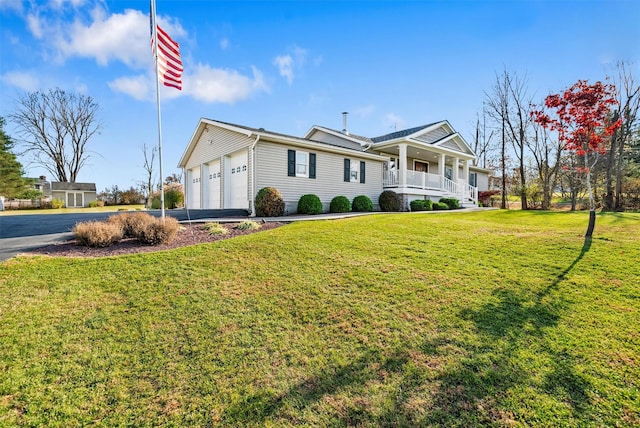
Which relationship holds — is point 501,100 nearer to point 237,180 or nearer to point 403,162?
point 403,162

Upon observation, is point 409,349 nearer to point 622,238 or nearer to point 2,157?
point 622,238

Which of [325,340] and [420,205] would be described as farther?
[420,205]

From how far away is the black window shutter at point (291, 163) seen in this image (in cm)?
1349

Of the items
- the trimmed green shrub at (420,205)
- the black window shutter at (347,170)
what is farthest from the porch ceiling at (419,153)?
the black window shutter at (347,170)

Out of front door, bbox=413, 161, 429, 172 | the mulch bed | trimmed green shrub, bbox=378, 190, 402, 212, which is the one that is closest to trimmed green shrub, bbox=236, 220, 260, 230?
the mulch bed

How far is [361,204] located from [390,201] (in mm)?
2142

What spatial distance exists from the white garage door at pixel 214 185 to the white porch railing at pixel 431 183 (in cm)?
983

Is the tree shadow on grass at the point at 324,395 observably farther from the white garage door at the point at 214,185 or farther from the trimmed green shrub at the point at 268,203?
the white garage door at the point at 214,185

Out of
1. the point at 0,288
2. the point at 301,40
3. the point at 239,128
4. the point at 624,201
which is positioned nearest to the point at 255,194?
the point at 239,128

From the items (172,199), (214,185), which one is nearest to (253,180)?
(214,185)

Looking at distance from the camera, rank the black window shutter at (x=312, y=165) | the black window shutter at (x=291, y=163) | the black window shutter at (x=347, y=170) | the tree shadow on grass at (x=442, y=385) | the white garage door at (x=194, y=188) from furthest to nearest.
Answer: the white garage door at (x=194, y=188), the black window shutter at (x=347, y=170), the black window shutter at (x=312, y=165), the black window shutter at (x=291, y=163), the tree shadow on grass at (x=442, y=385)

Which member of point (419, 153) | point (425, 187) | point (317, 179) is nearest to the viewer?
point (317, 179)

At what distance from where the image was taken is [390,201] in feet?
55.1

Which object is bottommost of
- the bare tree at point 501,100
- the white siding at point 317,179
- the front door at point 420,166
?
the white siding at point 317,179
